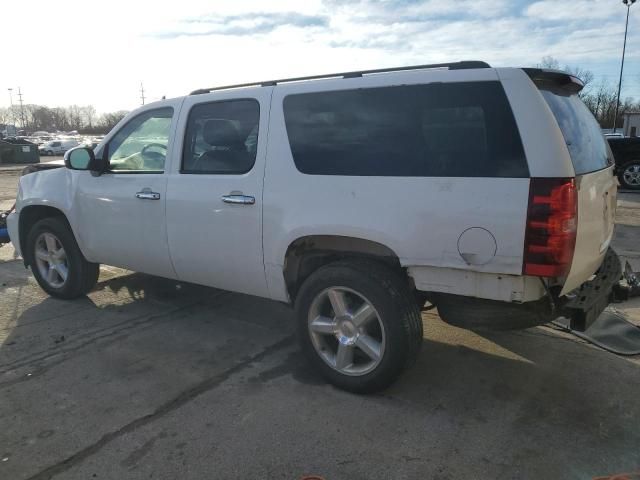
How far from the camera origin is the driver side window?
4402 mm

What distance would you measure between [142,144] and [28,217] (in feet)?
6.06

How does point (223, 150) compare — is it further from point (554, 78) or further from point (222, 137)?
point (554, 78)

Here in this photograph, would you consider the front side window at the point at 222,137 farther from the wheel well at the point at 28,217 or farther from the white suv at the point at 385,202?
the wheel well at the point at 28,217

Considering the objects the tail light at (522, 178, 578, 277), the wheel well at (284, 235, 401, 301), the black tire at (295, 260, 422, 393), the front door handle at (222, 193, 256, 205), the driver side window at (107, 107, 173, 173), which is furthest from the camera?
the driver side window at (107, 107, 173, 173)

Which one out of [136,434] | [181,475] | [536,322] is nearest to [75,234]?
[136,434]

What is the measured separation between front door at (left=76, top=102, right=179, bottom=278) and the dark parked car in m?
12.9

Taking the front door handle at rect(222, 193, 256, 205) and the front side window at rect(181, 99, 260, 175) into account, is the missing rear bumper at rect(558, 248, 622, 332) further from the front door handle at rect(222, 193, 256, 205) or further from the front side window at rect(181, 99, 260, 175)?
the front side window at rect(181, 99, 260, 175)

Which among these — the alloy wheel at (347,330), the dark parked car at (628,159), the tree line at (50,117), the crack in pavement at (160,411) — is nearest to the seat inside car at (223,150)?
the alloy wheel at (347,330)

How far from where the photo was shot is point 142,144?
465cm

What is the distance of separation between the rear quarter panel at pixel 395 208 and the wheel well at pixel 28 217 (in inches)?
119

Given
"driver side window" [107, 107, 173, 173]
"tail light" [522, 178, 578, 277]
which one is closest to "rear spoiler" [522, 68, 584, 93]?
"tail light" [522, 178, 578, 277]

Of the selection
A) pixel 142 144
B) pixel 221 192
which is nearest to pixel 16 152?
pixel 142 144

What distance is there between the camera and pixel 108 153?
4805 millimetres

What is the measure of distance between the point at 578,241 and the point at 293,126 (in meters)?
1.90
